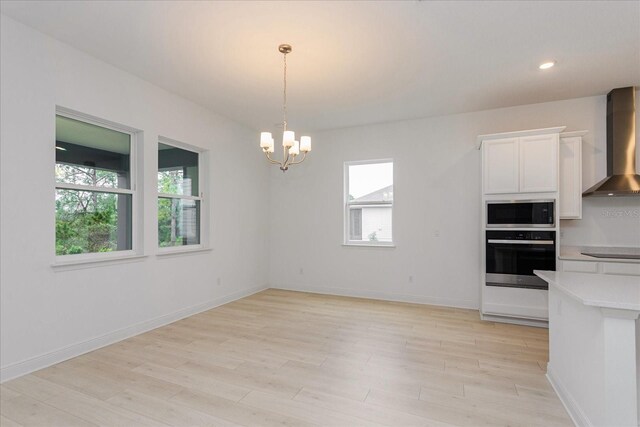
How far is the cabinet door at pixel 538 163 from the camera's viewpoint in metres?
3.78

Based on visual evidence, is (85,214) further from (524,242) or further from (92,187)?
(524,242)

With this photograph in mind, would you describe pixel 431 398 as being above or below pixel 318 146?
below

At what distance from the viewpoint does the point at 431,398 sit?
89.9 inches

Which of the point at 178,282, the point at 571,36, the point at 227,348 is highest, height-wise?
the point at 571,36

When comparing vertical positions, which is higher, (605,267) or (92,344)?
(605,267)

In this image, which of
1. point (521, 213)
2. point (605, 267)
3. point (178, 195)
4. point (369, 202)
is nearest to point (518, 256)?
point (521, 213)

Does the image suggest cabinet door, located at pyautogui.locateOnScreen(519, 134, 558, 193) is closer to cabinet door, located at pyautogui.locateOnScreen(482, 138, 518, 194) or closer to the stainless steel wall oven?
cabinet door, located at pyautogui.locateOnScreen(482, 138, 518, 194)

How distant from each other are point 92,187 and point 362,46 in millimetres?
3107

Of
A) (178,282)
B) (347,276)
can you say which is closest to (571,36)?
(347,276)

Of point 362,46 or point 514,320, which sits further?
point 514,320

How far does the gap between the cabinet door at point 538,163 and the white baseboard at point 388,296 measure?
1.88m

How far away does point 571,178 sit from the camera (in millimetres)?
3881

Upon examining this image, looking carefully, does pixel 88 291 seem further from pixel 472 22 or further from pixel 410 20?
pixel 472 22

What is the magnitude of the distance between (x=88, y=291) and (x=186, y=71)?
2.54m
